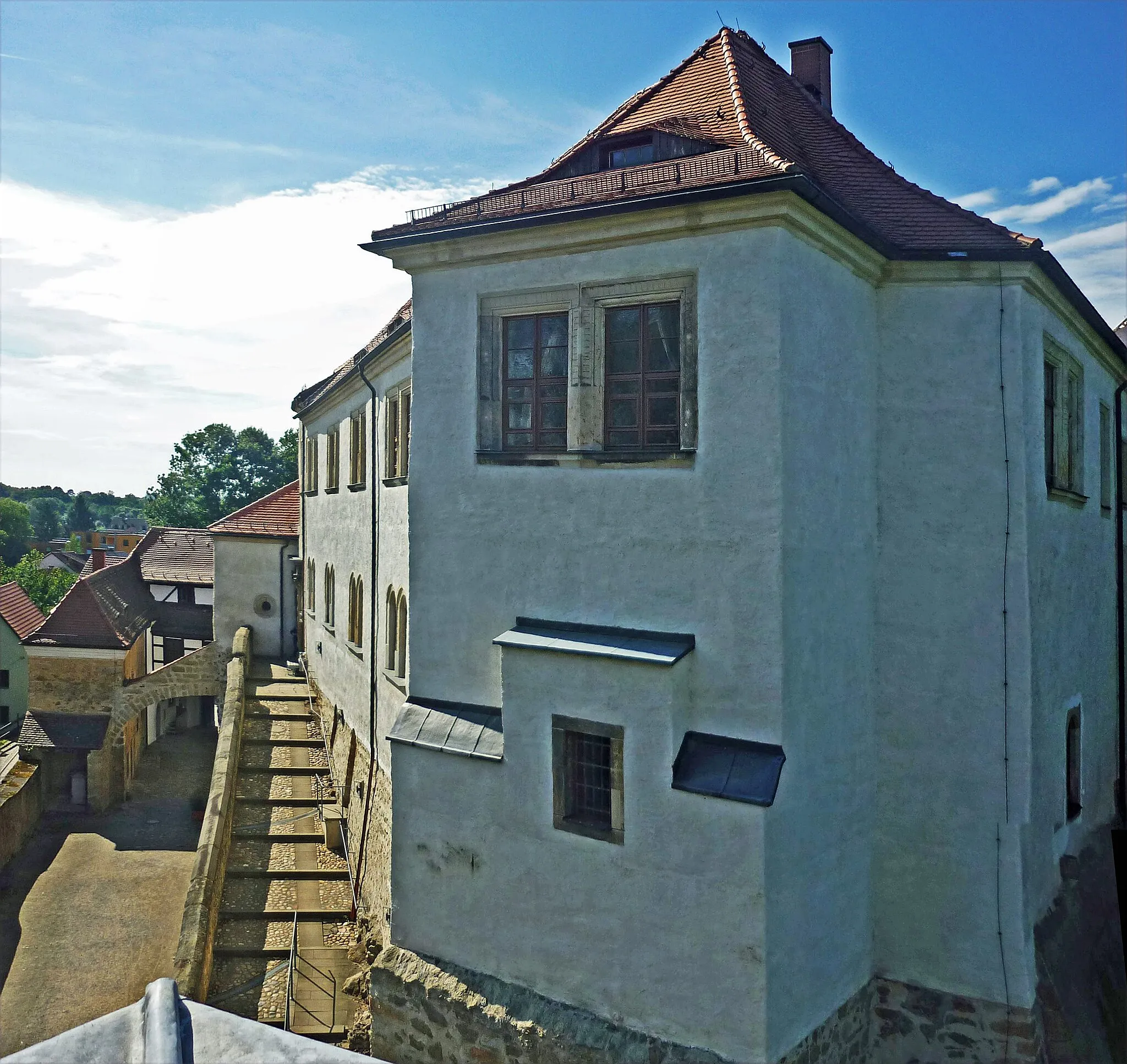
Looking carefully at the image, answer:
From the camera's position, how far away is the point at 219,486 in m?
71.1

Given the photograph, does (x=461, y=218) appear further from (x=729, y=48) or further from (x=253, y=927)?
(x=253, y=927)

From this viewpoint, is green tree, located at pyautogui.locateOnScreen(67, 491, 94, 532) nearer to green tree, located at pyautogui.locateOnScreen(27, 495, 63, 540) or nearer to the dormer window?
green tree, located at pyautogui.locateOnScreen(27, 495, 63, 540)

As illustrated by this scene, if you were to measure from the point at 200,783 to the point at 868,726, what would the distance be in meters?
25.8

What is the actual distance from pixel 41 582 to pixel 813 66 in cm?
6315

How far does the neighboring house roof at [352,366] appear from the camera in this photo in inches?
593

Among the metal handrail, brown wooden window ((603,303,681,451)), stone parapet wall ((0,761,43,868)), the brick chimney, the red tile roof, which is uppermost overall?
the brick chimney

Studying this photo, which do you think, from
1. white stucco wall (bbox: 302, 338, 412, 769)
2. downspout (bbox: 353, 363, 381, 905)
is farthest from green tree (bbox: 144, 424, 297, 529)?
downspout (bbox: 353, 363, 381, 905)

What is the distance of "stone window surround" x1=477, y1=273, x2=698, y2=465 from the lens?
8.48 metres

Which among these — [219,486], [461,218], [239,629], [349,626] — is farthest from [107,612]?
[219,486]

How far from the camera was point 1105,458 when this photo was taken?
13758 millimetres

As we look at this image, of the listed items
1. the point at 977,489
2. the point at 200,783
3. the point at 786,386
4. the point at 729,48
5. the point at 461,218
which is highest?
the point at 729,48

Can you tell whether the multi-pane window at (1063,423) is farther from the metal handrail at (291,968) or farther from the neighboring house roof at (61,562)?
the neighboring house roof at (61,562)

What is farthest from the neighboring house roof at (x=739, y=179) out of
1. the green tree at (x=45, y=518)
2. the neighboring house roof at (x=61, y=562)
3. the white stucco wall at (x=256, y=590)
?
the green tree at (x=45, y=518)

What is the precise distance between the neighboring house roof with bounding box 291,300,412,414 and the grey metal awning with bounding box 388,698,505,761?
4450mm
